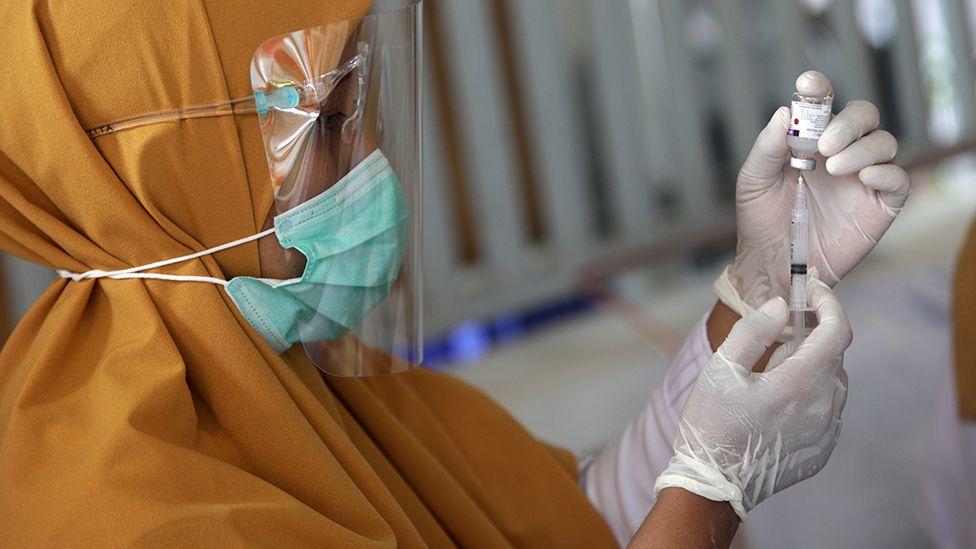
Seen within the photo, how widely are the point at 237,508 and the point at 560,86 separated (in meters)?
2.50

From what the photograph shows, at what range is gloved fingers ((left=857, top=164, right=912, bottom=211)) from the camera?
1.09 meters

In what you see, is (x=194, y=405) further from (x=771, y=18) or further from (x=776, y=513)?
(x=771, y=18)

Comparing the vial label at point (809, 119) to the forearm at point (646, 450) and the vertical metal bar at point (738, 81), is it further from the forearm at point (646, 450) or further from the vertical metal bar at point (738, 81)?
the vertical metal bar at point (738, 81)

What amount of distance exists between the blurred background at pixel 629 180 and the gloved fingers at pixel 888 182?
145cm

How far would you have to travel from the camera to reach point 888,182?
3.63ft

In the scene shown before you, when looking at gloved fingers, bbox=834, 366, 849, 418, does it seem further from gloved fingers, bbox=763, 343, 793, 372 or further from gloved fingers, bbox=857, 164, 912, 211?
gloved fingers, bbox=857, 164, 912, 211

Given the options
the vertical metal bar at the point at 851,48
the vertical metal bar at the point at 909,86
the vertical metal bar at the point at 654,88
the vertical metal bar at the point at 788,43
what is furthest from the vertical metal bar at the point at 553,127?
the vertical metal bar at the point at 909,86

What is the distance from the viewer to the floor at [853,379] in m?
2.27

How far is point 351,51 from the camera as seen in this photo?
111cm

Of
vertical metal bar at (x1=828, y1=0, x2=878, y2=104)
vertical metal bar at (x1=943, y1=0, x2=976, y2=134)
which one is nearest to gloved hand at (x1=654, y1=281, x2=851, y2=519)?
vertical metal bar at (x1=828, y1=0, x2=878, y2=104)

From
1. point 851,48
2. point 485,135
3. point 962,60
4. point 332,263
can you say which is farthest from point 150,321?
point 962,60

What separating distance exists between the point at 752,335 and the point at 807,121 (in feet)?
0.77

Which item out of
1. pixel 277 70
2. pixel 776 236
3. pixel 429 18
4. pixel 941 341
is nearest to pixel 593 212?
pixel 429 18

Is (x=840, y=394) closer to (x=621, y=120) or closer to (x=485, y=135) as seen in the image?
(x=485, y=135)
